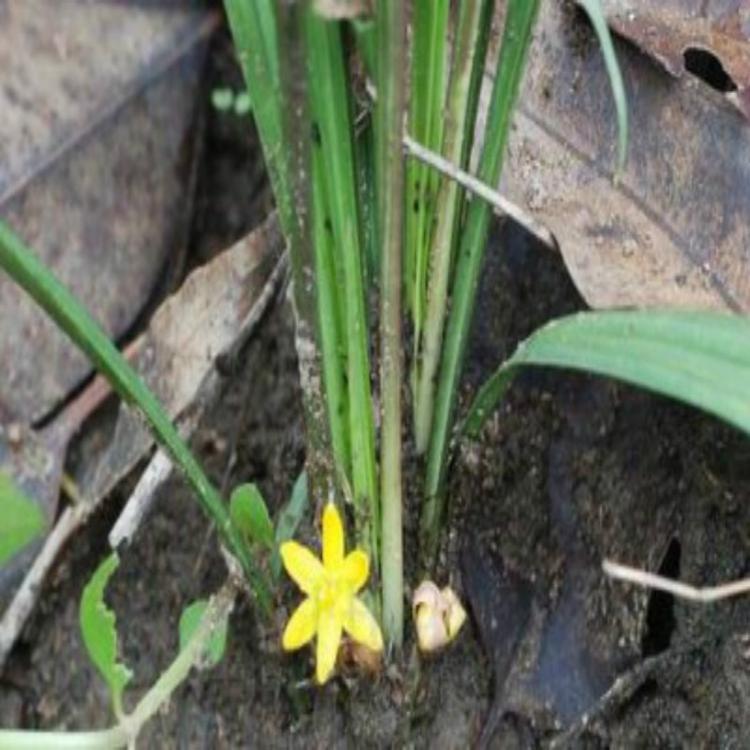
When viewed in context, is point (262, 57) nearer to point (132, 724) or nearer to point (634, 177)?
point (634, 177)

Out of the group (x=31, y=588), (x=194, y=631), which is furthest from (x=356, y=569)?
(x=31, y=588)

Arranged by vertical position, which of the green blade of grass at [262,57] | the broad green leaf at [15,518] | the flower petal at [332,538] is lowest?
the flower petal at [332,538]

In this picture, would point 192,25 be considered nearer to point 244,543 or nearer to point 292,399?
point 292,399

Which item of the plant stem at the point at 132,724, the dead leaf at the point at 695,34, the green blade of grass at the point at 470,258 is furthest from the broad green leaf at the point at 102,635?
the dead leaf at the point at 695,34

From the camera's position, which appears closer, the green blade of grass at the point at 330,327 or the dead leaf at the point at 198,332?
the green blade of grass at the point at 330,327

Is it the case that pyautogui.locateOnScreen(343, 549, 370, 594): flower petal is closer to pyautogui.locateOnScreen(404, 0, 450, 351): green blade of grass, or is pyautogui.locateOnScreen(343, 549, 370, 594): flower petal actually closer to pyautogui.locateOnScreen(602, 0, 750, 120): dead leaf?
pyautogui.locateOnScreen(404, 0, 450, 351): green blade of grass

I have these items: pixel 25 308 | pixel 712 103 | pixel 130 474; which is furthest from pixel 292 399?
pixel 712 103

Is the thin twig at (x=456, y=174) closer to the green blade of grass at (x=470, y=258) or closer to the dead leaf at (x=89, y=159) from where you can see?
the green blade of grass at (x=470, y=258)
